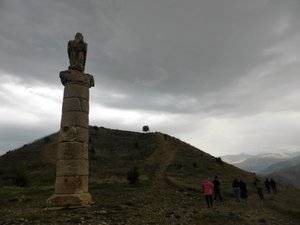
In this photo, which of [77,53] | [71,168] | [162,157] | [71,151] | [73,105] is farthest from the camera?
[162,157]

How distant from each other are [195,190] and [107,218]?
14980 mm

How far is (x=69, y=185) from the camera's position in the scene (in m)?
15.7

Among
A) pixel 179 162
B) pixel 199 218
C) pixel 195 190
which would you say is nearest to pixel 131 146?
pixel 179 162

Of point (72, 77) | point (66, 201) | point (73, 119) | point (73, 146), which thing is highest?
point (72, 77)

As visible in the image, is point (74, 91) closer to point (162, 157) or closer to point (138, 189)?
point (138, 189)

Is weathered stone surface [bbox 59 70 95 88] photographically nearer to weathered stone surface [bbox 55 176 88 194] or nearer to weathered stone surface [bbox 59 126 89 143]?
weathered stone surface [bbox 59 126 89 143]

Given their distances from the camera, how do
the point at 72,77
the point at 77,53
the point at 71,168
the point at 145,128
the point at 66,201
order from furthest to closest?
1. the point at 145,128
2. the point at 77,53
3. the point at 72,77
4. the point at 71,168
5. the point at 66,201

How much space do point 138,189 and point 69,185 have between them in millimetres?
11973

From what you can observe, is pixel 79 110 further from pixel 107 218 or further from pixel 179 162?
pixel 179 162

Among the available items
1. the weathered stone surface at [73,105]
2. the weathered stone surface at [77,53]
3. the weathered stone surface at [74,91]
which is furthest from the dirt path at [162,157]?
the weathered stone surface at [77,53]

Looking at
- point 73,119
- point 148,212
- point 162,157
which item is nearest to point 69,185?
point 73,119

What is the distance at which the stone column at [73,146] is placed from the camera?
15.5m

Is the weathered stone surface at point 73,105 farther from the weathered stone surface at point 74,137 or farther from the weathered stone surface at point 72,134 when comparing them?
the weathered stone surface at point 72,134

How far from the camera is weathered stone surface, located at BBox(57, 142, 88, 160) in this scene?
16266 mm
